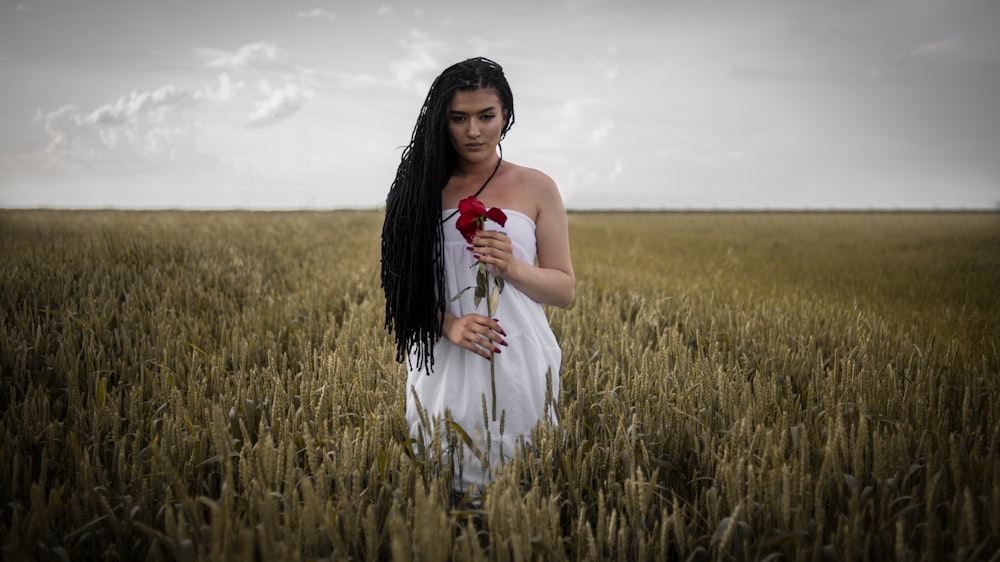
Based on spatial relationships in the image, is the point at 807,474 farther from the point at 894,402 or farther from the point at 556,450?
the point at 894,402

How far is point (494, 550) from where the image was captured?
137 cm

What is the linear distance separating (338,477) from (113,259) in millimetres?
6365

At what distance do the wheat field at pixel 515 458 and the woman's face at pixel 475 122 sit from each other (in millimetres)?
926

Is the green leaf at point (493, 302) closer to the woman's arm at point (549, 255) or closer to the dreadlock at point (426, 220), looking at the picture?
the woman's arm at point (549, 255)

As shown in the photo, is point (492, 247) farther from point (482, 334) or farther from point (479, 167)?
point (479, 167)

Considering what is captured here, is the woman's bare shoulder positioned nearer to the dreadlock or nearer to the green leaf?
the dreadlock

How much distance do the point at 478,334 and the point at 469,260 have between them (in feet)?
0.88

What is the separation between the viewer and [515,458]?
145cm

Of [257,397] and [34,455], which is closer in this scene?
[34,455]

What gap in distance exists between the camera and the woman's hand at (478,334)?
5.69 feet

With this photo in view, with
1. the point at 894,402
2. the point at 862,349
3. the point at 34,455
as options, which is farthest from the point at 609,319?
the point at 34,455

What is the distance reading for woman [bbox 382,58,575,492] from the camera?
185 cm

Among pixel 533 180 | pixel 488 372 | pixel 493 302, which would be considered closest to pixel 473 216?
pixel 493 302

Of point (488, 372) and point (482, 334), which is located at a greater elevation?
point (482, 334)
